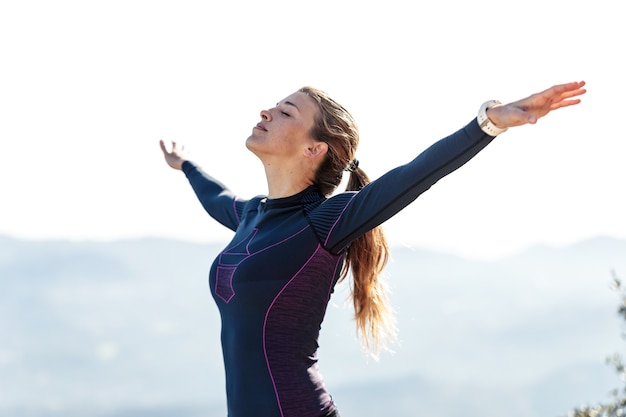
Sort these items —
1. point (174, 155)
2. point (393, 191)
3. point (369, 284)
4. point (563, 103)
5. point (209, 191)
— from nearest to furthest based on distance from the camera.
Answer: point (563, 103) → point (393, 191) → point (369, 284) → point (209, 191) → point (174, 155)

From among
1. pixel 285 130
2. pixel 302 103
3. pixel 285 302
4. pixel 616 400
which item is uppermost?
pixel 302 103

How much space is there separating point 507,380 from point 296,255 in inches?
4126

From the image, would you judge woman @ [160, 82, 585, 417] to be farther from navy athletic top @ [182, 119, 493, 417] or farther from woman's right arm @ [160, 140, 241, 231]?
woman's right arm @ [160, 140, 241, 231]

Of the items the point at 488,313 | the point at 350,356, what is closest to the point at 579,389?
the point at 488,313

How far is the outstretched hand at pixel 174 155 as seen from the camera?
15.4 ft

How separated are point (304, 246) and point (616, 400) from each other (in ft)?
7.33

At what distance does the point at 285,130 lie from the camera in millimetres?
3303

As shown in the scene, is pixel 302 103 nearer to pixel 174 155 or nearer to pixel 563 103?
pixel 563 103

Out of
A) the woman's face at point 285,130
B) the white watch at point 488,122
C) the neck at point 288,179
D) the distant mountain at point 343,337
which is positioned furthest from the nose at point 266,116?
the distant mountain at point 343,337

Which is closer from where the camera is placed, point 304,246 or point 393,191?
point 393,191

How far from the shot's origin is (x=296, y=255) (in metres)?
3.11

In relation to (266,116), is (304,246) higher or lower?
lower

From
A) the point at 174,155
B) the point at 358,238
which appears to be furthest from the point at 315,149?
the point at 174,155

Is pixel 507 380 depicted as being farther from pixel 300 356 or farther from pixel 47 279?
pixel 300 356
